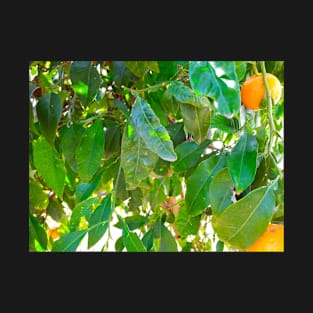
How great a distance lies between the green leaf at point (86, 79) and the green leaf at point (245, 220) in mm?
249

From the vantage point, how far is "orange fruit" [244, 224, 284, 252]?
54 centimetres

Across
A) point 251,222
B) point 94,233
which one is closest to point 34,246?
point 94,233

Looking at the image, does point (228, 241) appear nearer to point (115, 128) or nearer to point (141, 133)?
point (141, 133)

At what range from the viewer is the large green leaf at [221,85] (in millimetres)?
470

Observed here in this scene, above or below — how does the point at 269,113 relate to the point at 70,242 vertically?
above

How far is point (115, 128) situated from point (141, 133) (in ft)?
0.86

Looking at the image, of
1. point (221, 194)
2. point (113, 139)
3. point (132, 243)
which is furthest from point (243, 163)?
point (113, 139)

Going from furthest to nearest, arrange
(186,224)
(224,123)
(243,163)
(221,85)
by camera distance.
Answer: (186,224), (224,123), (243,163), (221,85)

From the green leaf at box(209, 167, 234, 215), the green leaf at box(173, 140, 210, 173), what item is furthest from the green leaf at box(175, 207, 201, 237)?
the green leaf at box(209, 167, 234, 215)

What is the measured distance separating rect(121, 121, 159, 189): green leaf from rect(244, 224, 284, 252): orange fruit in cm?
14

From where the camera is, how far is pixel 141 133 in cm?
53

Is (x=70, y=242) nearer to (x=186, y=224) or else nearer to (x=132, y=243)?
(x=132, y=243)

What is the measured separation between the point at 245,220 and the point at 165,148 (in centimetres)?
12

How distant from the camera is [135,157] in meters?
0.57
